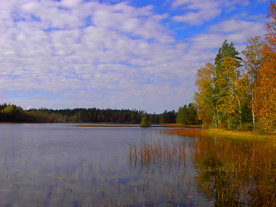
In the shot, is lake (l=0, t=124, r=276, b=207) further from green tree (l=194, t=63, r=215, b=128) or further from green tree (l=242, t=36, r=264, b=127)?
green tree (l=194, t=63, r=215, b=128)

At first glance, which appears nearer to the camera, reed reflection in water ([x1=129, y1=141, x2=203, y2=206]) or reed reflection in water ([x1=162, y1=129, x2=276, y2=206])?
reed reflection in water ([x1=162, y1=129, x2=276, y2=206])

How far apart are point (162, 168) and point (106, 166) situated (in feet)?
9.63

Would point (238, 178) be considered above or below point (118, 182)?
above

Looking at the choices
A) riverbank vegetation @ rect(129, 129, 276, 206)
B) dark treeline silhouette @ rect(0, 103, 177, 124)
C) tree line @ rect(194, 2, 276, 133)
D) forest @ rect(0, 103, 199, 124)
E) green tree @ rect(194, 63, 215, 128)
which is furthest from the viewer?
dark treeline silhouette @ rect(0, 103, 177, 124)

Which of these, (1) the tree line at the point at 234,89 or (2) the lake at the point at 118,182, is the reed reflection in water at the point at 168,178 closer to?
(2) the lake at the point at 118,182

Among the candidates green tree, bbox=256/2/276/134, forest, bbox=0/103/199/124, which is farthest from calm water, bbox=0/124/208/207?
forest, bbox=0/103/199/124

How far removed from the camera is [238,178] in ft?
37.1

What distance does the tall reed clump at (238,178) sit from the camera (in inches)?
344

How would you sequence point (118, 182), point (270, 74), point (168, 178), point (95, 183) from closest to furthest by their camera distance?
point (95, 183) < point (118, 182) < point (168, 178) < point (270, 74)

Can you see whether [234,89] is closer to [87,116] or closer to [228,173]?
[228,173]

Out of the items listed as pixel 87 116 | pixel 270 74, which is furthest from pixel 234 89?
pixel 87 116

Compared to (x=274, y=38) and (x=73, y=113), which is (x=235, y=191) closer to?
(x=274, y=38)

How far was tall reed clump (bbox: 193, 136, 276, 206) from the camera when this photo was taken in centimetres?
873

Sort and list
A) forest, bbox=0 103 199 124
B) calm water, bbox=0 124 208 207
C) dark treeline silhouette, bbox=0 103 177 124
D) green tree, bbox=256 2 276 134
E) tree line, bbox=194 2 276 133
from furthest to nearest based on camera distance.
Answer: dark treeline silhouette, bbox=0 103 177 124
forest, bbox=0 103 199 124
tree line, bbox=194 2 276 133
green tree, bbox=256 2 276 134
calm water, bbox=0 124 208 207
